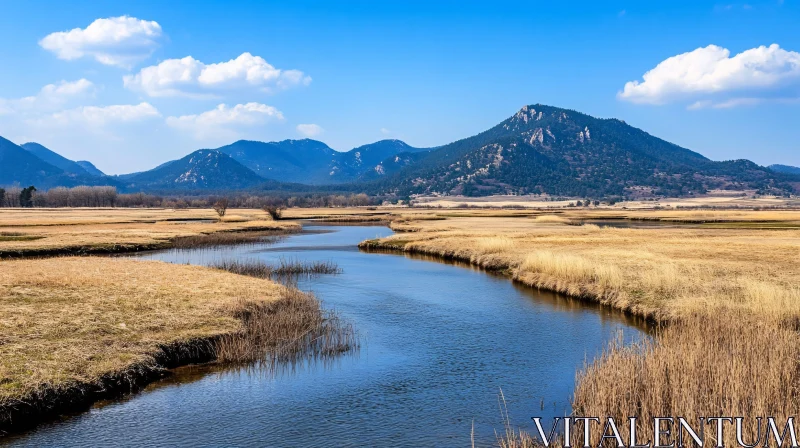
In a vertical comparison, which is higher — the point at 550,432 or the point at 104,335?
the point at 104,335

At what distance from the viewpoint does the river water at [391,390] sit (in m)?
14.0

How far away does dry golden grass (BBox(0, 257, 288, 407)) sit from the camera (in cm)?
1611

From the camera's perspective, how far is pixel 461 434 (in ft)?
46.3

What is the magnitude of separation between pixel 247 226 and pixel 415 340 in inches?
3128

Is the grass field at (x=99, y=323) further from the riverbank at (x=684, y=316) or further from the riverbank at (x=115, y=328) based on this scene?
the riverbank at (x=684, y=316)

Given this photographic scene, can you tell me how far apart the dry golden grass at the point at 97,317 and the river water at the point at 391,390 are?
1.53 metres

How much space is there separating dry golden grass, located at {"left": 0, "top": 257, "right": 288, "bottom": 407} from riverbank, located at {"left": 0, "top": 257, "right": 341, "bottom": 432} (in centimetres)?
3

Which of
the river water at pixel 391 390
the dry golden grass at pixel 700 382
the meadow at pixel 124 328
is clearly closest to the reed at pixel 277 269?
the meadow at pixel 124 328

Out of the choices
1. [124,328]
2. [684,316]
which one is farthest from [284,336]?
[684,316]

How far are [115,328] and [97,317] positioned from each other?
182 centimetres

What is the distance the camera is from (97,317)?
21.5 m

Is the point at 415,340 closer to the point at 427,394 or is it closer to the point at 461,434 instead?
the point at 427,394

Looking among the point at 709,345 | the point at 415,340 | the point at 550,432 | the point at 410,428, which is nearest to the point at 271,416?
the point at 410,428

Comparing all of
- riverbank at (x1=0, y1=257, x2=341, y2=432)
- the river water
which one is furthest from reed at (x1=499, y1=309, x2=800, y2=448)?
riverbank at (x1=0, y1=257, x2=341, y2=432)
